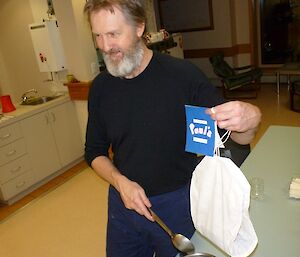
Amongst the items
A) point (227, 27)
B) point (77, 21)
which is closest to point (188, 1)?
point (227, 27)

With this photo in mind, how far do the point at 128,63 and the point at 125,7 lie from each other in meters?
0.20

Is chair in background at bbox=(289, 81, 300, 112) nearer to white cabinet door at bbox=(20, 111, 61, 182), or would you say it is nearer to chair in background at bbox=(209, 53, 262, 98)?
chair in background at bbox=(209, 53, 262, 98)

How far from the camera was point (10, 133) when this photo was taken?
10.8 feet

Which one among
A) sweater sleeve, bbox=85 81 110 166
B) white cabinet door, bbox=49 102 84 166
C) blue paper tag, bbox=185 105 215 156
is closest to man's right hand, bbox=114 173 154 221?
sweater sleeve, bbox=85 81 110 166

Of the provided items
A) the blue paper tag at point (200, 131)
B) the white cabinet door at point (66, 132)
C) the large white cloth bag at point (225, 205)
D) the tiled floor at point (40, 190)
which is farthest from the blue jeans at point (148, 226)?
the white cabinet door at point (66, 132)

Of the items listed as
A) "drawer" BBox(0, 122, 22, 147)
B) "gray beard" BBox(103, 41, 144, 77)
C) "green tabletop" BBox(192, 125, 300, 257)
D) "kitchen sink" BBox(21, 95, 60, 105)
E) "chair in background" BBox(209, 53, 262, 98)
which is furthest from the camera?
"chair in background" BBox(209, 53, 262, 98)

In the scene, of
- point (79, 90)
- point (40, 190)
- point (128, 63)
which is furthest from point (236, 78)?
point (128, 63)

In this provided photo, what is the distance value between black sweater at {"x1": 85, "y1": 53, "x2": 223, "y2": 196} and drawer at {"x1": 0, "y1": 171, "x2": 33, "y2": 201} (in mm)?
2357

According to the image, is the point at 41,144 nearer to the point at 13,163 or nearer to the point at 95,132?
the point at 13,163

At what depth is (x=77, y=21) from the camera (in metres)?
3.56

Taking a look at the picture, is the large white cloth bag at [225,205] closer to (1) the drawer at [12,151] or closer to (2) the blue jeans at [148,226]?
(2) the blue jeans at [148,226]

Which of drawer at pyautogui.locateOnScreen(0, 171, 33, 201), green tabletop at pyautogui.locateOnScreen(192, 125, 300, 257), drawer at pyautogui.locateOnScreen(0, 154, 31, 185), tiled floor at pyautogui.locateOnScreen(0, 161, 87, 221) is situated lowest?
tiled floor at pyautogui.locateOnScreen(0, 161, 87, 221)

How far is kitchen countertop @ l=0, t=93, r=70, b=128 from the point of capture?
10.7 ft

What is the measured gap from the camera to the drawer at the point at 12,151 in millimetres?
3246
